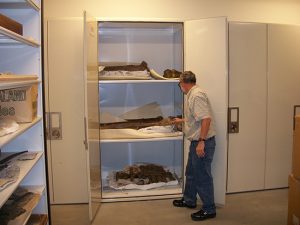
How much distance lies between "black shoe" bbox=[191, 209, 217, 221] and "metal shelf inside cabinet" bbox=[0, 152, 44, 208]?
1.68 metres

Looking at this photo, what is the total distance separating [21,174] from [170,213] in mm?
1820

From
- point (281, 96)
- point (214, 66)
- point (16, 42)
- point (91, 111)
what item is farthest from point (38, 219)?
point (281, 96)

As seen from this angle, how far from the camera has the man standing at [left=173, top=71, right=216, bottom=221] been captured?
3.04 metres

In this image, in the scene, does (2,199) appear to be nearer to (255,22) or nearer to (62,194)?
(62,194)

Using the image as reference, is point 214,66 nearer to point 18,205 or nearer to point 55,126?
point 55,126

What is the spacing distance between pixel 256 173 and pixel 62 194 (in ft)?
7.70

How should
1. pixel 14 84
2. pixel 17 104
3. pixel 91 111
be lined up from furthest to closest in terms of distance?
pixel 91 111 → pixel 17 104 → pixel 14 84

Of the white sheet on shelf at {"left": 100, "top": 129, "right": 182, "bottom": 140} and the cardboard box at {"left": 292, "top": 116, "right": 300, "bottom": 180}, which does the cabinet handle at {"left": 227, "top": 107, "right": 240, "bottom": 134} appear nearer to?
the white sheet on shelf at {"left": 100, "top": 129, "right": 182, "bottom": 140}

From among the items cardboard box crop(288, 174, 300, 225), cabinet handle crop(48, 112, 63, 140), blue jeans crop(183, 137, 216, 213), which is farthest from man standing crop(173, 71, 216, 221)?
cabinet handle crop(48, 112, 63, 140)

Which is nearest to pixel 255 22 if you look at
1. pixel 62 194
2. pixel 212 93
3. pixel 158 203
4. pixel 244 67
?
pixel 244 67

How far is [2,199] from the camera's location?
5.16 feet

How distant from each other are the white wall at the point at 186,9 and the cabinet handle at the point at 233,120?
1108mm

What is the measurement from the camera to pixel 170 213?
130 inches

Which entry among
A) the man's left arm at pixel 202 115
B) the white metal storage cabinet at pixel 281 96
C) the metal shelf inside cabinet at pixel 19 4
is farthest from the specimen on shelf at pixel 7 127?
the white metal storage cabinet at pixel 281 96
